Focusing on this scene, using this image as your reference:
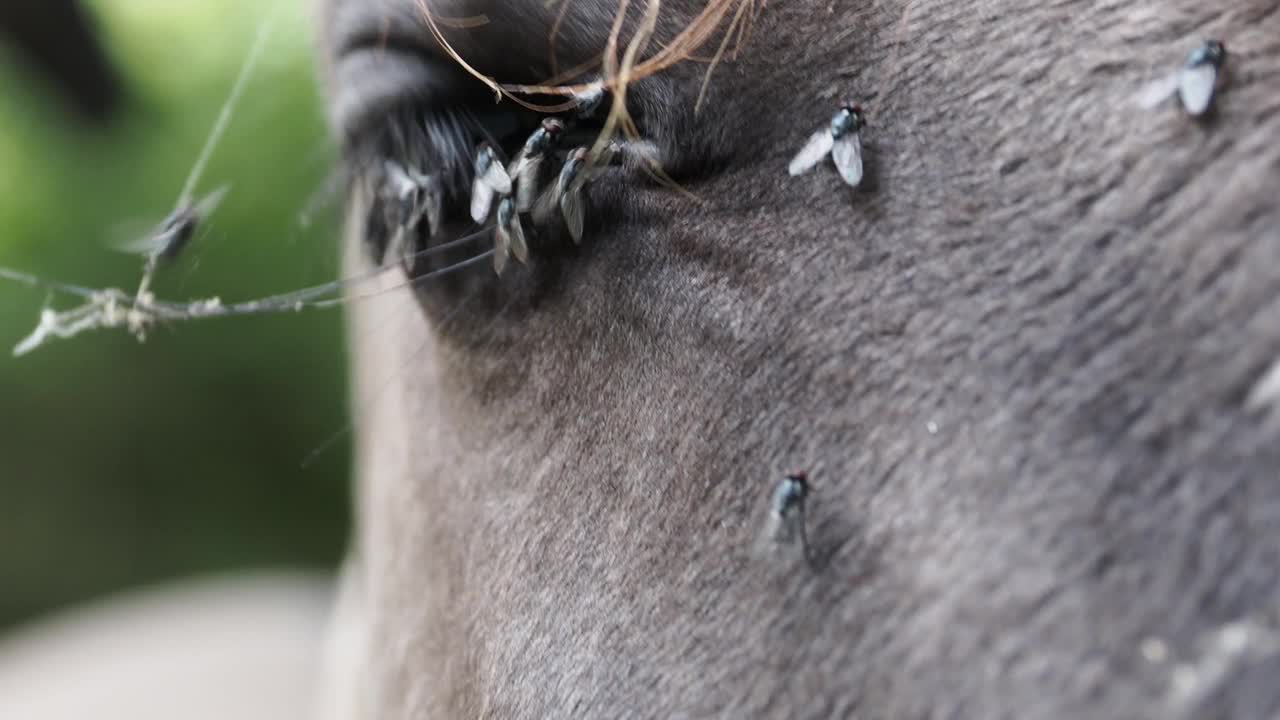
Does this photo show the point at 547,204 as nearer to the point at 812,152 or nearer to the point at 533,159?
the point at 533,159

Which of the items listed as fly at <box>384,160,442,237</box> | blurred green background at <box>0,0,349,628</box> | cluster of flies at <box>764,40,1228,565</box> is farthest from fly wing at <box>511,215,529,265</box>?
blurred green background at <box>0,0,349,628</box>

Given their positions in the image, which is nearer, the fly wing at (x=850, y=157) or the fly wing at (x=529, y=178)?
the fly wing at (x=850, y=157)

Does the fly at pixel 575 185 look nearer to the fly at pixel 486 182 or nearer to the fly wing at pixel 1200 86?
the fly at pixel 486 182

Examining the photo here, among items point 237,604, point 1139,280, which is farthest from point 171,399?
point 1139,280

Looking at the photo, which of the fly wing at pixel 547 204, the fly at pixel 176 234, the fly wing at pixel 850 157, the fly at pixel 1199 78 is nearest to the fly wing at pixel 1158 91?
the fly at pixel 1199 78

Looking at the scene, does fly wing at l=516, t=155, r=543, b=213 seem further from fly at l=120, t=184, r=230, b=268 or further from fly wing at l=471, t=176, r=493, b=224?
fly at l=120, t=184, r=230, b=268

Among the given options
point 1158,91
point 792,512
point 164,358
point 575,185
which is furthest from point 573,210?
point 164,358

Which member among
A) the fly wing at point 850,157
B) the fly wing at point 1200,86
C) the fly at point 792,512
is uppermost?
the fly wing at point 850,157
